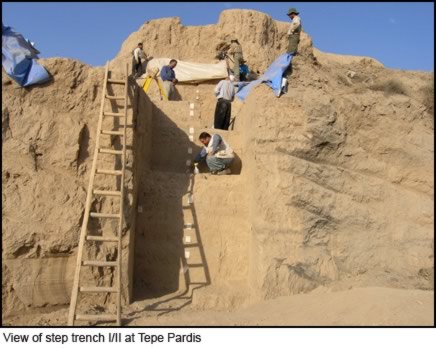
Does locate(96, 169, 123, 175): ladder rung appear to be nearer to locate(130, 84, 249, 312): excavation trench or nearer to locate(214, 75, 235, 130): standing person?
locate(130, 84, 249, 312): excavation trench

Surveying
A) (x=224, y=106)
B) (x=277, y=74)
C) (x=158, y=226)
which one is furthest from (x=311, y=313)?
(x=224, y=106)

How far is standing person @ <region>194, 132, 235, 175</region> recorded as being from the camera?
8.30 m

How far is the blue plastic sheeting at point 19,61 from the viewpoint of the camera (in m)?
6.82

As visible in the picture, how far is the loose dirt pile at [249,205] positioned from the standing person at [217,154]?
0.99 feet

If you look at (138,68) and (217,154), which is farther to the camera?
(138,68)

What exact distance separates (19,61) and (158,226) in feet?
9.35

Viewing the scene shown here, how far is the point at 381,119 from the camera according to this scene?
8.09m

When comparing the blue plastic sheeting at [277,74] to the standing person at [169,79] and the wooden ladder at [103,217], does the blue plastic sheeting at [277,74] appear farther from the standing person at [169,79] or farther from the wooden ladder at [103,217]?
the standing person at [169,79]

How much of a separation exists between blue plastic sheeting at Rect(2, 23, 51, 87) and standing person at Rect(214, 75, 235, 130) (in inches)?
139

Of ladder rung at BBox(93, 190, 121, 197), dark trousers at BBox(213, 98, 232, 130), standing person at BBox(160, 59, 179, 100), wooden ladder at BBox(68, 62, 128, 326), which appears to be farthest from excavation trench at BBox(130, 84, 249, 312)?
standing person at BBox(160, 59, 179, 100)

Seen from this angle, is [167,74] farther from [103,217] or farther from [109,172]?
[103,217]

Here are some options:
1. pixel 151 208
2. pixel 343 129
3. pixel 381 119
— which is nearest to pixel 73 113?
pixel 151 208

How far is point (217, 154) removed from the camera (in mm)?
8320

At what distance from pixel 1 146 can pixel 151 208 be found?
2.18 meters
